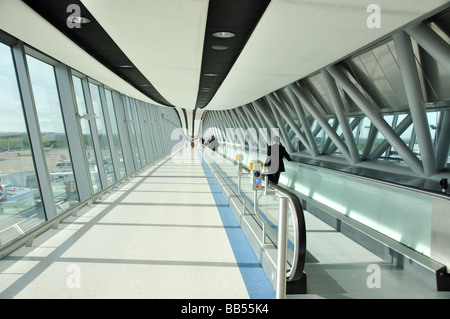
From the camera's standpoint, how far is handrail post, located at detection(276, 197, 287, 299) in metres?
3.14

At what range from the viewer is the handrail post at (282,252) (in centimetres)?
314

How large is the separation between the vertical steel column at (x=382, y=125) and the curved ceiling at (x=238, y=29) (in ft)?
2.87

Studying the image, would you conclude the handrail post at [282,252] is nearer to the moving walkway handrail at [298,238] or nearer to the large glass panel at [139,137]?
the moving walkway handrail at [298,238]

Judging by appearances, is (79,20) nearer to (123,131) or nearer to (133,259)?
(133,259)

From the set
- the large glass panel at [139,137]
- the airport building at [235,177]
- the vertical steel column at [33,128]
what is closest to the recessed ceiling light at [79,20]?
the airport building at [235,177]

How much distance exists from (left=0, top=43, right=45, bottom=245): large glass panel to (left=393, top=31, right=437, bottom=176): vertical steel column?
690 centimetres

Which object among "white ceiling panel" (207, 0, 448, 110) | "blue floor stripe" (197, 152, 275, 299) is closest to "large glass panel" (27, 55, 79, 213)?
"blue floor stripe" (197, 152, 275, 299)

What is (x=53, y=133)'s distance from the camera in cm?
759

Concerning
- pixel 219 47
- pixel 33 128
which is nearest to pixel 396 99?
pixel 219 47

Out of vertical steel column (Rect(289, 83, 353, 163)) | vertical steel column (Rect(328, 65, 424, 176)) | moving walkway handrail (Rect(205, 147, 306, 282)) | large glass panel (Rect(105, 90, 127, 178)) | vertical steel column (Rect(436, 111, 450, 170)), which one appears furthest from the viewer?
large glass panel (Rect(105, 90, 127, 178))

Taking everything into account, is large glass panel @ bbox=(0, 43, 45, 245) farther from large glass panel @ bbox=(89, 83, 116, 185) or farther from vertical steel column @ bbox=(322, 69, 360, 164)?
vertical steel column @ bbox=(322, 69, 360, 164)

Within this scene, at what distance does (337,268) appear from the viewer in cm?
441

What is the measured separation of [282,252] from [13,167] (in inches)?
204
